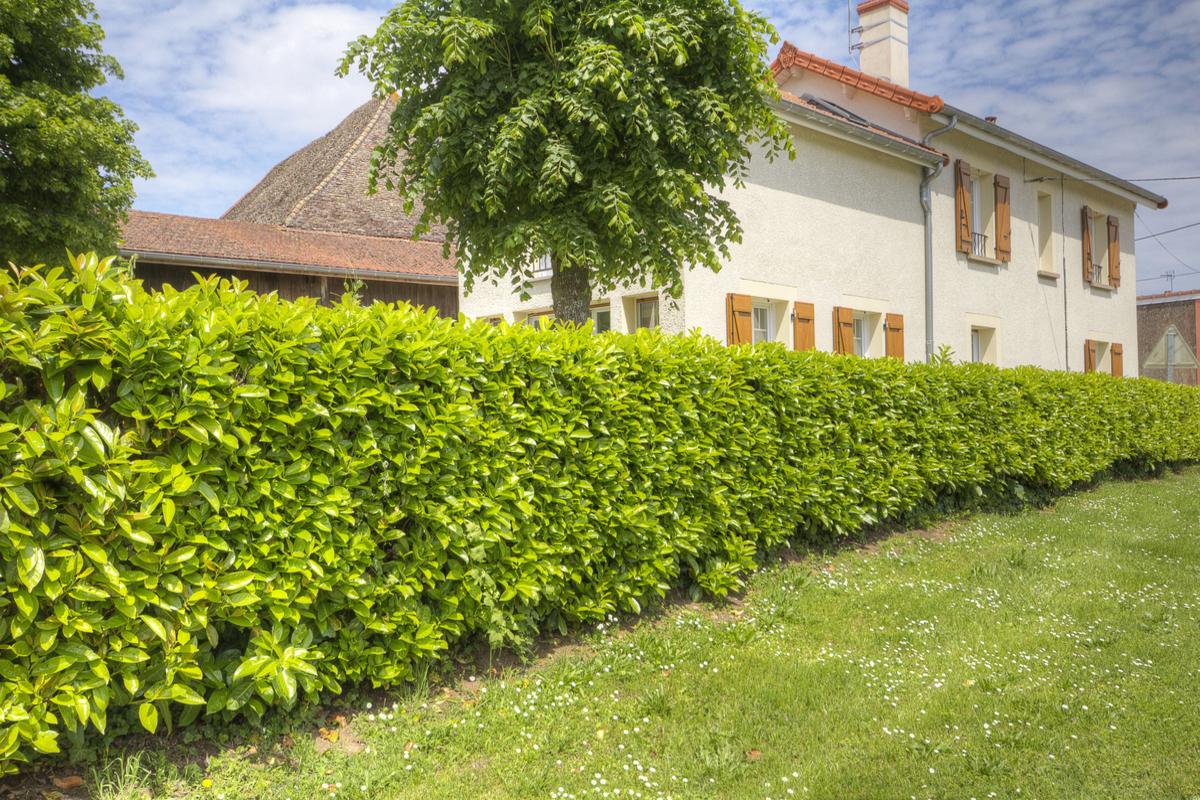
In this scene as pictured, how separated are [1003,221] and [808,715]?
15204 mm

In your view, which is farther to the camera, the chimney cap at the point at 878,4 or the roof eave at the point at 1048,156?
the chimney cap at the point at 878,4

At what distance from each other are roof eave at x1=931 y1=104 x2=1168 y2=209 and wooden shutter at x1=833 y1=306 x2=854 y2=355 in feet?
14.3

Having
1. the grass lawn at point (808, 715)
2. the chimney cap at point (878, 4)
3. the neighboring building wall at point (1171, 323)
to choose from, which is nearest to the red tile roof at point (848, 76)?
the chimney cap at point (878, 4)

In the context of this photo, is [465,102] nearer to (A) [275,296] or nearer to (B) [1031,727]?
(A) [275,296]

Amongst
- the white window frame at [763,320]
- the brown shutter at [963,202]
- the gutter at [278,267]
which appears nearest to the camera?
the white window frame at [763,320]

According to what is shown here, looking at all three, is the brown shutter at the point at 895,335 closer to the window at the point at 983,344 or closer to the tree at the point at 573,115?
the window at the point at 983,344

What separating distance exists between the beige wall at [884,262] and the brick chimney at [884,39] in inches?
59.5

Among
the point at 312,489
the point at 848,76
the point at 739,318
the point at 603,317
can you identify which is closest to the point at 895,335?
the point at 739,318

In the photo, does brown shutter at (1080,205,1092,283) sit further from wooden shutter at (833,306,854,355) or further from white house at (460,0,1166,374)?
wooden shutter at (833,306,854,355)

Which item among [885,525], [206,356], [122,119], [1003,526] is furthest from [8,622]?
[122,119]

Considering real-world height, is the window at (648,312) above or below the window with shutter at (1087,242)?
below

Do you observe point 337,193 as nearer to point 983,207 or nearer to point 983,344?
point 983,207

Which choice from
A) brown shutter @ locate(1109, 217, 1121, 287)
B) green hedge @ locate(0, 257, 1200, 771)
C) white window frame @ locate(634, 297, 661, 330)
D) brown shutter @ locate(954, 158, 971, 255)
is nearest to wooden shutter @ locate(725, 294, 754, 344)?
white window frame @ locate(634, 297, 661, 330)

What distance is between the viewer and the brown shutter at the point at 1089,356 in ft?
62.5
